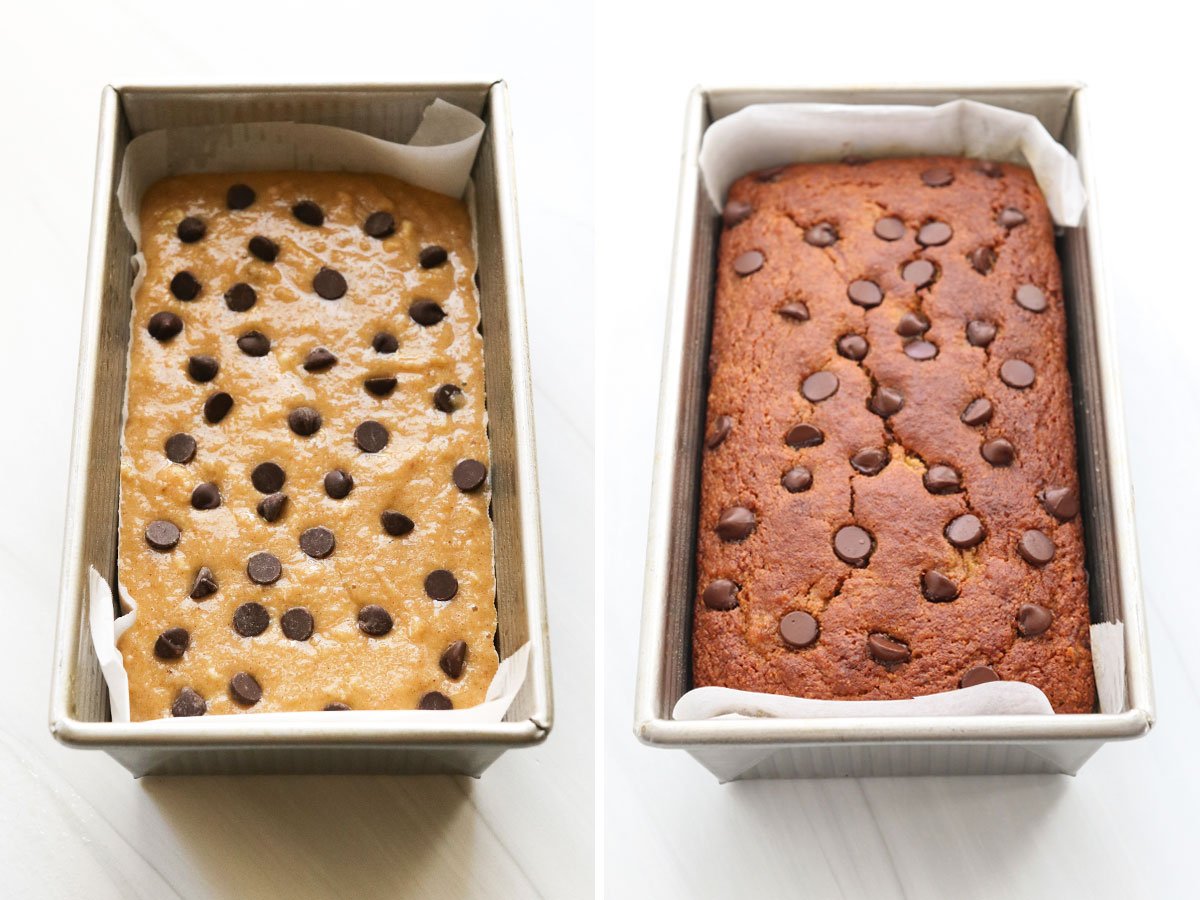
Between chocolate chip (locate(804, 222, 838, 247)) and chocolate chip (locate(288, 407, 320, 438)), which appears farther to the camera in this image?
chocolate chip (locate(804, 222, 838, 247))

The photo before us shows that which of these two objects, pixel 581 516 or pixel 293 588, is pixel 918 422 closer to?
pixel 581 516

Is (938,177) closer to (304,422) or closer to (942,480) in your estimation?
(942,480)

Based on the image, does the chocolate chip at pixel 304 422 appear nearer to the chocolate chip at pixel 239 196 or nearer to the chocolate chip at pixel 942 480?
the chocolate chip at pixel 239 196

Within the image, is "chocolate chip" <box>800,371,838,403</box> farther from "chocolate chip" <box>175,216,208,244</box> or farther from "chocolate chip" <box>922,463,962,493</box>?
"chocolate chip" <box>175,216,208,244</box>

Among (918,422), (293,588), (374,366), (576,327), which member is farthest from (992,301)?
(293,588)

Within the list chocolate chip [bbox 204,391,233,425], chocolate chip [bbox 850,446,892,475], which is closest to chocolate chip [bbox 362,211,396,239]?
chocolate chip [bbox 204,391,233,425]

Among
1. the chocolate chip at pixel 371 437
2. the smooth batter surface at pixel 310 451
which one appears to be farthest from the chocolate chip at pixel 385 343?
the chocolate chip at pixel 371 437
